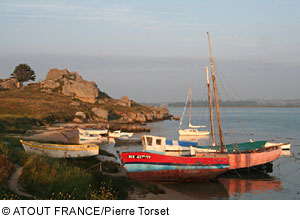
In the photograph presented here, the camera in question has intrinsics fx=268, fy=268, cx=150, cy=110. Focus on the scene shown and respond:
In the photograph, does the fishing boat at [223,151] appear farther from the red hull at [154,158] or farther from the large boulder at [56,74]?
the large boulder at [56,74]

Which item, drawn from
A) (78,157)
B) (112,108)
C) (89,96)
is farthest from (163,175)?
(89,96)

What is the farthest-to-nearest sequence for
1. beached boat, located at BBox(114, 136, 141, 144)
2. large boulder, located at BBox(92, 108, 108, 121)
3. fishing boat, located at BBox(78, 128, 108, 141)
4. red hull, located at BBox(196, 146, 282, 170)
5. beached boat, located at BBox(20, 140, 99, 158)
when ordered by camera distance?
1. large boulder, located at BBox(92, 108, 108, 121)
2. fishing boat, located at BBox(78, 128, 108, 141)
3. beached boat, located at BBox(114, 136, 141, 144)
4. red hull, located at BBox(196, 146, 282, 170)
5. beached boat, located at BBox(20, 140, 99, 158)

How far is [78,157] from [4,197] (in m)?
14.8

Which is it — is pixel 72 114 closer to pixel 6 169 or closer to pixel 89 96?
pixel 89 96

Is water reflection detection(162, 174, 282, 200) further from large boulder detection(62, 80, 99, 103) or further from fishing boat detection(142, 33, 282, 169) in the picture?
large boulder detection(62, 80, 99, 103)

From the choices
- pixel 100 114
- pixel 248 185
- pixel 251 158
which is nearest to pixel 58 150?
pixel 248 185

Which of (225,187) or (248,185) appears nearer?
(225,187)

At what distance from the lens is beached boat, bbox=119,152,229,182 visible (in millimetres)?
23375

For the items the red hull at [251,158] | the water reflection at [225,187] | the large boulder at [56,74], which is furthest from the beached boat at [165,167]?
the large boulder at [56,74]

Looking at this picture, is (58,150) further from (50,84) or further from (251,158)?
(50,84)

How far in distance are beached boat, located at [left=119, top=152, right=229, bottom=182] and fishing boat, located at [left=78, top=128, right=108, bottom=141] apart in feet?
107

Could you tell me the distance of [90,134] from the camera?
58.4 m

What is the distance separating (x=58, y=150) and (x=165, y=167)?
424 inches

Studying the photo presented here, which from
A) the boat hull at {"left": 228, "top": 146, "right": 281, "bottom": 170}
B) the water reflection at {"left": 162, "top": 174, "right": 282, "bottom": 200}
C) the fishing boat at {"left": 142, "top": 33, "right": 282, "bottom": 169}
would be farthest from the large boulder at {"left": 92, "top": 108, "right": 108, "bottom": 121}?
the water reflection at {"left": 162, "top": 174, "right": 282, "bottom": 200}
